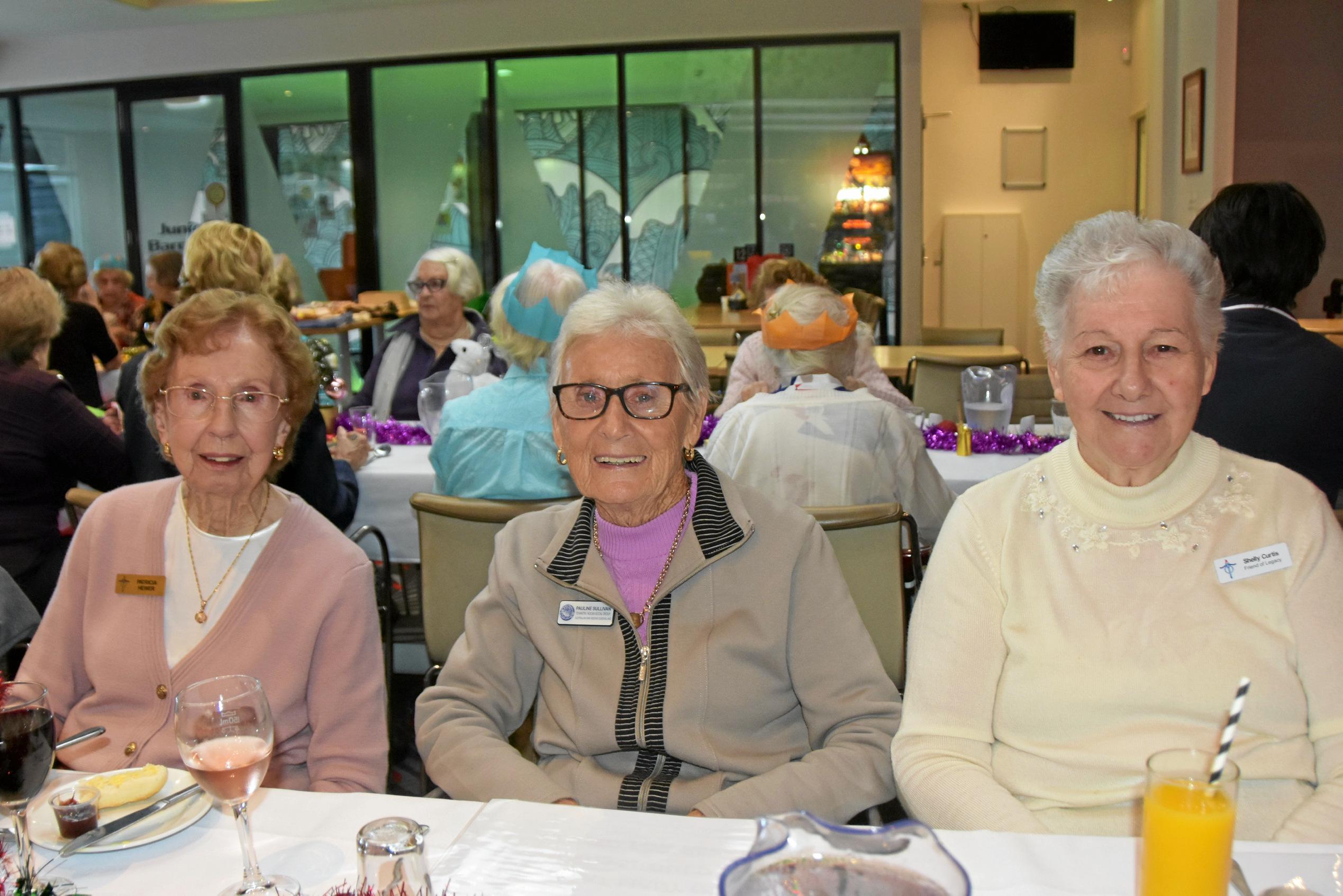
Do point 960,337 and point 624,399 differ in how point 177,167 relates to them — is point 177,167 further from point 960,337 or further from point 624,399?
point 624,399

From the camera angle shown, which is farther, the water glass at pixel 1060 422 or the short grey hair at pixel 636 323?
the water glass at pixel 1060 422

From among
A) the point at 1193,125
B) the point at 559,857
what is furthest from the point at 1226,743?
the point at 1193,125

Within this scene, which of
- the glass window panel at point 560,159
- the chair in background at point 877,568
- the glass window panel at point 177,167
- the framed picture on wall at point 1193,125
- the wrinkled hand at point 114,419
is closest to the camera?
the chair in background at point 877,568

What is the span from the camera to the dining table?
1132 millimetres

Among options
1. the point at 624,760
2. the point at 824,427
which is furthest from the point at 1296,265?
the point at 624,760

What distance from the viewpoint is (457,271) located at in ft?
16.8

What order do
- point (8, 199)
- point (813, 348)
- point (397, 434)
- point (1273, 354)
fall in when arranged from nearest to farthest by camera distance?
point (1273, 354) → point (813, 348) → point (397, 434) → point (8, 199)

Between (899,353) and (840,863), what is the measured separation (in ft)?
19.8

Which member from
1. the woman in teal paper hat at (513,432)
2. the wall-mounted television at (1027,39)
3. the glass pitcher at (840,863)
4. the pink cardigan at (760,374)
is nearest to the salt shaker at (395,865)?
the glass pitcher at (840,863)

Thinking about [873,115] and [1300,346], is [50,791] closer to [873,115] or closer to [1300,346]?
[1300,346]

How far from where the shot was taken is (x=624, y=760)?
69.0 inches

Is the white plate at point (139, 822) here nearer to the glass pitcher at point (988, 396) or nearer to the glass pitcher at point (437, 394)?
the glass pitcher at point (437, 394)

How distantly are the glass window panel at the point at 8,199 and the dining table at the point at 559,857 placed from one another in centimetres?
1175

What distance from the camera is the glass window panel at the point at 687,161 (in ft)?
30.8
